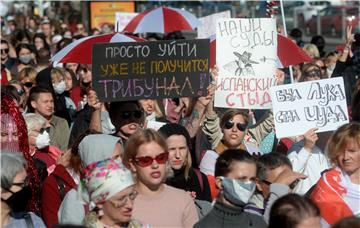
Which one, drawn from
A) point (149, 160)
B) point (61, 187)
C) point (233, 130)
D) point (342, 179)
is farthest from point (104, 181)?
point (233, 130)

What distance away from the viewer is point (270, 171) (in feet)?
18.6

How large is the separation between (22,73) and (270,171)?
18.7 ft

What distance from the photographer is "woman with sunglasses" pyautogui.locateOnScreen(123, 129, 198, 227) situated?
5031mm

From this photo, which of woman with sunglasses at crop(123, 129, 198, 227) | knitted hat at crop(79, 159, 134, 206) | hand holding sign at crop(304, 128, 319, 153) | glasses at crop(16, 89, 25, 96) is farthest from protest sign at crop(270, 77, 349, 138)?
glasses at crop(16, 89, 25, 96)

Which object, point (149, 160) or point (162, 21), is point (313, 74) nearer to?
point (149, 160)

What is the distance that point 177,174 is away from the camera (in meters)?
6.04

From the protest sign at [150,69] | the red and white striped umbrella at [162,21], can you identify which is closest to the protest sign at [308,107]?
the protest sign at [150,69]

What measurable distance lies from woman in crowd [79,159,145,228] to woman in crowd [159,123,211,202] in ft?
4.49

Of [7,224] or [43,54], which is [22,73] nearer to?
[43,54]

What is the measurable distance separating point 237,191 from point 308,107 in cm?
247

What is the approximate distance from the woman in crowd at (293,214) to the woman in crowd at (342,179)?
45.8 inches

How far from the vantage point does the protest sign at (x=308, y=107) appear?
277 inches

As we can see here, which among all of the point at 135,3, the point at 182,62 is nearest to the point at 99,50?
the point at 182,62

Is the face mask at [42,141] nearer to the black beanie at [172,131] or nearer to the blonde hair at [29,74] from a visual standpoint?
the black beanie at [172,131]
